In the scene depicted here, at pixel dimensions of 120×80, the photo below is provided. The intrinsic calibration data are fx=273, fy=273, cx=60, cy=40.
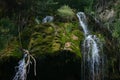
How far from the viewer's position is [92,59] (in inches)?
469

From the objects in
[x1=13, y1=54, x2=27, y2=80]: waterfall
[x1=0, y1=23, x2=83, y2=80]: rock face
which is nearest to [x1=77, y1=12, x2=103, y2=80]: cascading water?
[x1=0, y1=23, x2=83, y2=80]: rock face

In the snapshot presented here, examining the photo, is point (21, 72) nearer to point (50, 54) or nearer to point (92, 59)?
point (50, 54)

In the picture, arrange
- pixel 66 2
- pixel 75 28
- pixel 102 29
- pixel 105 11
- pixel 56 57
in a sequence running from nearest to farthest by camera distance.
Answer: pixel 56 57, pixel 75 28, pixel 102 29, pixel 66 2, pixel 105 11

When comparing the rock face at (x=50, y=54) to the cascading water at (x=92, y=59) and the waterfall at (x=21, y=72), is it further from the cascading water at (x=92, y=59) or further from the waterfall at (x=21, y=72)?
the cascading water at (x=92, y=59)

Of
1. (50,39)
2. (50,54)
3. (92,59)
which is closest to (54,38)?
(50,39)

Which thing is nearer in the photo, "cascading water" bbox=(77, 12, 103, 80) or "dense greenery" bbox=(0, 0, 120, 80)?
"dense greenery" bbox=(0, 0, 120, 80)

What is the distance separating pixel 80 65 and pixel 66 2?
41.0ft

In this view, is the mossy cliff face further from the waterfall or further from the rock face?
the waterfall

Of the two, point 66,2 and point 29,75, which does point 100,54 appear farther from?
point 66,2

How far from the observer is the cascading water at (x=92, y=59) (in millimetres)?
11413

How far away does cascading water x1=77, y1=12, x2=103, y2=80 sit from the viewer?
11413 millimetres

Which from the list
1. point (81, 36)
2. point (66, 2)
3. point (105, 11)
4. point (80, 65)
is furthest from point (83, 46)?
point (105, 11)

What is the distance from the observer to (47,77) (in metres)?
10.6

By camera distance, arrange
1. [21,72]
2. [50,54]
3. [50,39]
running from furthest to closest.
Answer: [50,39]
[21,72]
[50,54]
